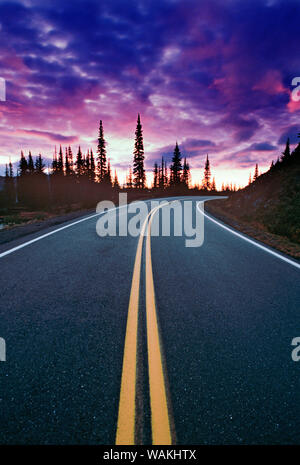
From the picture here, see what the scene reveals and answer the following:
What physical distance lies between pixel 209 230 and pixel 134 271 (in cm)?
562

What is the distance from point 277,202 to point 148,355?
42.6ft

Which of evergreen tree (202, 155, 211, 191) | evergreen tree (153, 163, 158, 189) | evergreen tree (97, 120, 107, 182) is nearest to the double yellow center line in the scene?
evergreen tree (97, 120, 107, 182)

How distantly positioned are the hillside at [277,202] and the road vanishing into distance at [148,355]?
5.53 metres

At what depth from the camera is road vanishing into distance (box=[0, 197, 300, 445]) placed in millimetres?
1631

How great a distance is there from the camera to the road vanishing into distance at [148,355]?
163 cm

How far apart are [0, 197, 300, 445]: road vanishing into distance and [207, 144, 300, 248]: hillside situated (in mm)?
5529

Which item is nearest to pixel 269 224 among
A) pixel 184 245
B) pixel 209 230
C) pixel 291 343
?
pixel 209 230

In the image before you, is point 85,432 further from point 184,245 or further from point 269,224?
point 269,224

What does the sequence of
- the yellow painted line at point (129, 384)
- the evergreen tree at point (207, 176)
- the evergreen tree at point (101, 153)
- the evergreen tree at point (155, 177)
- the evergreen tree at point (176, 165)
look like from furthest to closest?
the evergreen tree at point (207, 176)
the evergreen tree at point (155, 177)
the evergreen tree at point (176, 165)
the evergreen tree at point (101, 153)
the yellow painted line at point (129, 384)

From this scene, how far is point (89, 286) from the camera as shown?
13.0ft

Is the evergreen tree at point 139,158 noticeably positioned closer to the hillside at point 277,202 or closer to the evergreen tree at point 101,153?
the evergreen tree at point 101,153

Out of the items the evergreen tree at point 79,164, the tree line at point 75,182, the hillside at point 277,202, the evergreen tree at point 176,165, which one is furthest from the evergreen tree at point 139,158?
the hillside at point 277,202

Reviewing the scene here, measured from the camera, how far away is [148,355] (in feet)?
7.61

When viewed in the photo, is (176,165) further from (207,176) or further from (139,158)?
(207,176)
